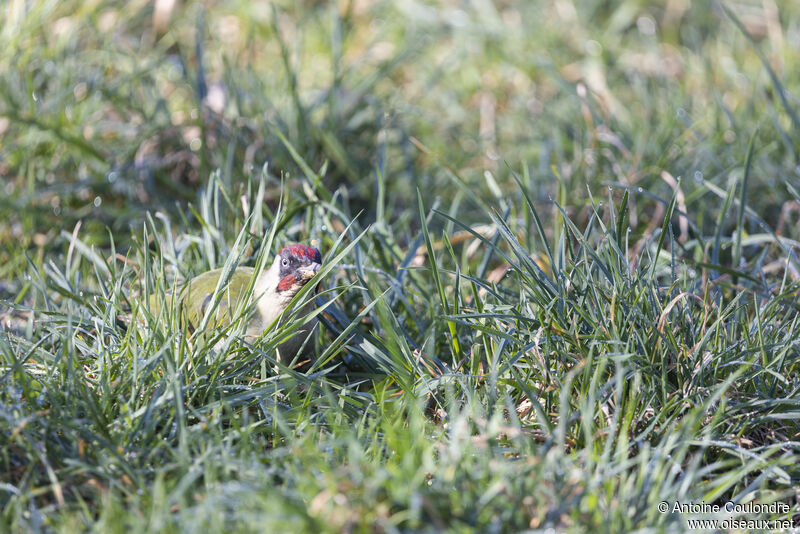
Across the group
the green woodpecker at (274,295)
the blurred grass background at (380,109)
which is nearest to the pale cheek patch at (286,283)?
the green woodpecker at (274,295)

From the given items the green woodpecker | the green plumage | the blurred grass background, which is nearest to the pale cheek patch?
the green woodpecker

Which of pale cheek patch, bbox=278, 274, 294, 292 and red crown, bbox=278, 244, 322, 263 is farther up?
red crown, bbox=278, 244, 322, 263

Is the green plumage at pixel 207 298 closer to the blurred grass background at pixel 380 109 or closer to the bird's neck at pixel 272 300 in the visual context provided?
the bird's neck at pixel 272 300

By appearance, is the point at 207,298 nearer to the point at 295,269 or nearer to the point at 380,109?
the point at 295,269

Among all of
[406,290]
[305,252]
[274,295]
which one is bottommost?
[406,290]

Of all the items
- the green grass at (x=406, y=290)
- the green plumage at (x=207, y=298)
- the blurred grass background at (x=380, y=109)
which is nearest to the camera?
the green grass at (x=406, y=290)

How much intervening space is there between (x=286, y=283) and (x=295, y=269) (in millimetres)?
53

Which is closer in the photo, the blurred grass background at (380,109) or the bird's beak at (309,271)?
the bird's beak at (309,271)

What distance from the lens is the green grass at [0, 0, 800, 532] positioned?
1.88m

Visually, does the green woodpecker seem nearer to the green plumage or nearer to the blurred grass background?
the green plumage

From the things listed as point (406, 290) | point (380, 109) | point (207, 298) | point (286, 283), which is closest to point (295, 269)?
point (286, 283)

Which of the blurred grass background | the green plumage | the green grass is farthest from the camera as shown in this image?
the blurred grass background

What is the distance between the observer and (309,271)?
250 cm

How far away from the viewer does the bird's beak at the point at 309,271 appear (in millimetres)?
2498
